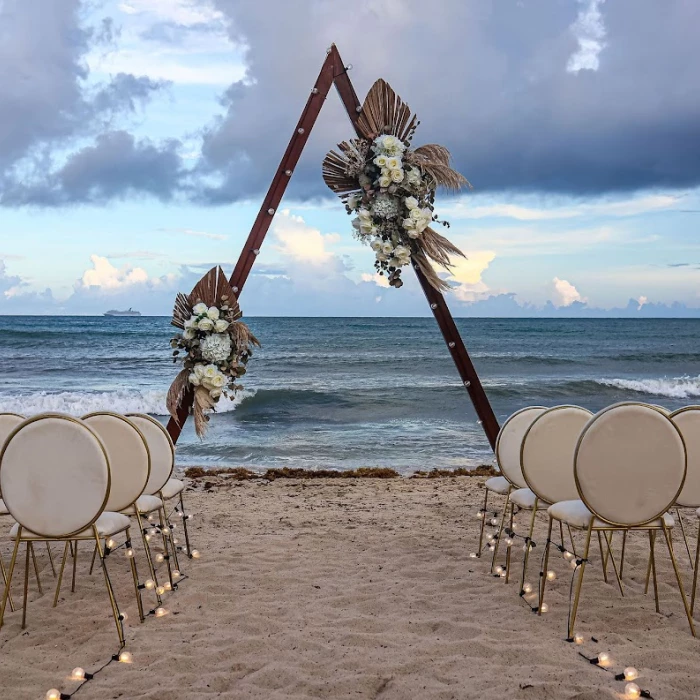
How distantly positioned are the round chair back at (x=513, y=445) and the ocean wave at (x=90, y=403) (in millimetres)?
9697

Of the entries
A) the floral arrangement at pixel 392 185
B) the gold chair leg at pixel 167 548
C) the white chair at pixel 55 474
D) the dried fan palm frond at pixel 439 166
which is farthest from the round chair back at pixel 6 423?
the dried fan palm frond at pixel 439 166

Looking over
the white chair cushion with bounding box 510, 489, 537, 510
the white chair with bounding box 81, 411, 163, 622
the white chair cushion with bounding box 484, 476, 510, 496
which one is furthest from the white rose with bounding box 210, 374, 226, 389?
the white chair cushion with bounding box 510, 489, 537, 510

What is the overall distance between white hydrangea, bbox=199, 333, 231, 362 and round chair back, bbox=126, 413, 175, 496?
0.76 metres

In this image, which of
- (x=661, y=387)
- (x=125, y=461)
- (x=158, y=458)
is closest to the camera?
(x=125, y=461)

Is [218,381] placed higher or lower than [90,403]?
higher

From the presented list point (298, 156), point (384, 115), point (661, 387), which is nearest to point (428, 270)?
point (384, 115)

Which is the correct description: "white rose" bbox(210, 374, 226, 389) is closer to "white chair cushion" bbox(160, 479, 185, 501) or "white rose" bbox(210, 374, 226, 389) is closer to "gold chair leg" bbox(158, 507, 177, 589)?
A: "white chair cushion" bbox(160, 479, 185, 501)

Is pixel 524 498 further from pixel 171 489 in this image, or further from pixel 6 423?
pixel 6 423

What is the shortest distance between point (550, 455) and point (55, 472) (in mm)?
2284

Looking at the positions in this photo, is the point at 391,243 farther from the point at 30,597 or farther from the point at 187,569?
the point at 30,597

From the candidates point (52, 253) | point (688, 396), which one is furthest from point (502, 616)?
point (688, 396)

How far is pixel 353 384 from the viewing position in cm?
1766

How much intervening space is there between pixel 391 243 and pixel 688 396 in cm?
1403

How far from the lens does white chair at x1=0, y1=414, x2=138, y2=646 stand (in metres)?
2.78
